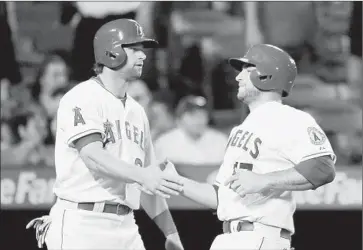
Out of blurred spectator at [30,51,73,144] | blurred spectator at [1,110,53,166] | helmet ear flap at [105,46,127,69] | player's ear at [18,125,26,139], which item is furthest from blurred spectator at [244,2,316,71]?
helmet ear flap at [105,46,127,69]

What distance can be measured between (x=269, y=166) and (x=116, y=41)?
1.09m

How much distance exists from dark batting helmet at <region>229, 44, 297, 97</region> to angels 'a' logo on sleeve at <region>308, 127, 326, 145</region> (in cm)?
35

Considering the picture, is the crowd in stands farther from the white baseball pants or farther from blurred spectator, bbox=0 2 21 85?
the white baseball pants

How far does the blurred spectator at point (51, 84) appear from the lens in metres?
6.14

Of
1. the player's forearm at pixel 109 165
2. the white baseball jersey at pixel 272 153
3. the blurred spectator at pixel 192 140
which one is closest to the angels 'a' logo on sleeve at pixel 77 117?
the player's forearm at pixel 109 165

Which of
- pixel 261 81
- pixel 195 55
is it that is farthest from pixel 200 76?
pixel 261 81

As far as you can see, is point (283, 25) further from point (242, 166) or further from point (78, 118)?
point (78, 118)

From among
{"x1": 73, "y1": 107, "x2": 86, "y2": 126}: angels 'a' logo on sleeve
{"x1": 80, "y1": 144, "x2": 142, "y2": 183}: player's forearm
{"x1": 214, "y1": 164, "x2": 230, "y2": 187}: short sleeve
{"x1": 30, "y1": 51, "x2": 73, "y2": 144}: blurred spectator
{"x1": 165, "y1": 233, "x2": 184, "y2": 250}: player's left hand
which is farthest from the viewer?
{"x1": 30, "y1": 51, "x2": 73, "y2": 144}: blurred spectator

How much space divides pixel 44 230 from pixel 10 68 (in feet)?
9.59

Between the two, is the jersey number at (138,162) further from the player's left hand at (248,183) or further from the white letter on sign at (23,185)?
the white letter on sign at (23,185)

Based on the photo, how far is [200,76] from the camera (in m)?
6.36

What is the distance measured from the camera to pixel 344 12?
21.3 feet

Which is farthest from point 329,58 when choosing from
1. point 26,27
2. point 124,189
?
point 124,189

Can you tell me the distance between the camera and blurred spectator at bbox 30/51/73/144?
20.2 ft
